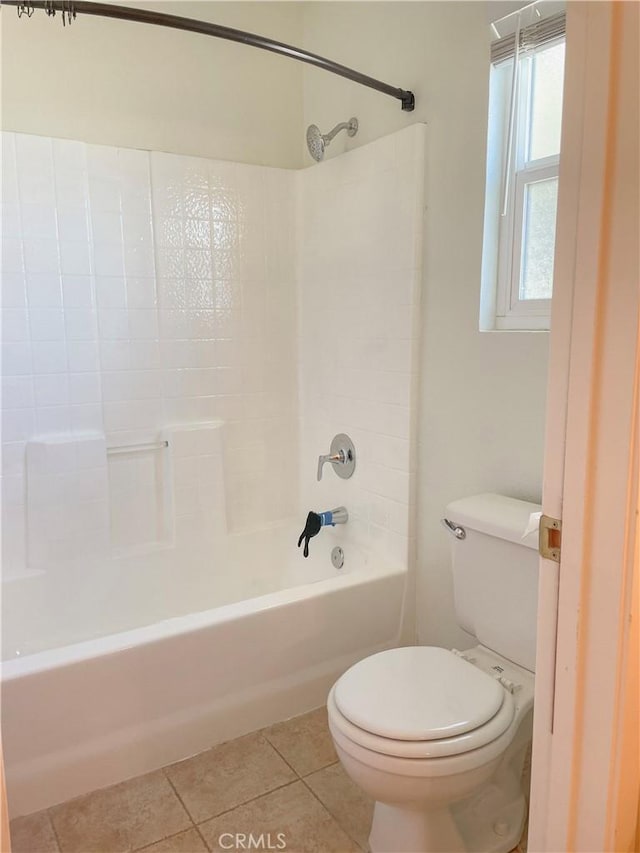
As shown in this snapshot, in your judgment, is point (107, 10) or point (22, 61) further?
point (22, 61)

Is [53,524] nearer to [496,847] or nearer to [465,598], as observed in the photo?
[465,598]

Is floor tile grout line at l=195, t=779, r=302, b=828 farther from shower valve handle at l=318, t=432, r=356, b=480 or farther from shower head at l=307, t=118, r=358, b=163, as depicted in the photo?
shower head at l=307, t=118, r=358, b=163

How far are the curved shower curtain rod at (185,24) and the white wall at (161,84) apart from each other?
260 mm

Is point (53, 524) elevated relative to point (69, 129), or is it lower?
lower

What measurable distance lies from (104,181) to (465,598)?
185 centimetres

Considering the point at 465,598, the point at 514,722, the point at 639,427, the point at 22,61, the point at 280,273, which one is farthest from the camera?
the point at 280,273

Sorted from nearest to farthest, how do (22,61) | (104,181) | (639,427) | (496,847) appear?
(639,427) < (496,847) < (22,61) < (104,181)

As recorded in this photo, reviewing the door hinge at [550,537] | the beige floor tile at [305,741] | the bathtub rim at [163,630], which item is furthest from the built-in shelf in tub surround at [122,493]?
the door hinge at [550,537]

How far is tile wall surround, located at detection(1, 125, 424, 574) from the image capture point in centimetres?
218

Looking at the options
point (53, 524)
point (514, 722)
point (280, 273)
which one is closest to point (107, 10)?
point (280, 273)

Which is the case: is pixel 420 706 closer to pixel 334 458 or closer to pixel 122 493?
pixel 334 458

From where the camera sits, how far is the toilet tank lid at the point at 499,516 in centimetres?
157

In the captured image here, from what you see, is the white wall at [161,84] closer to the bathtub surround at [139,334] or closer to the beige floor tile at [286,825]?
the bathtub surround at [139,334]

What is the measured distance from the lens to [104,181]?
2.27m
